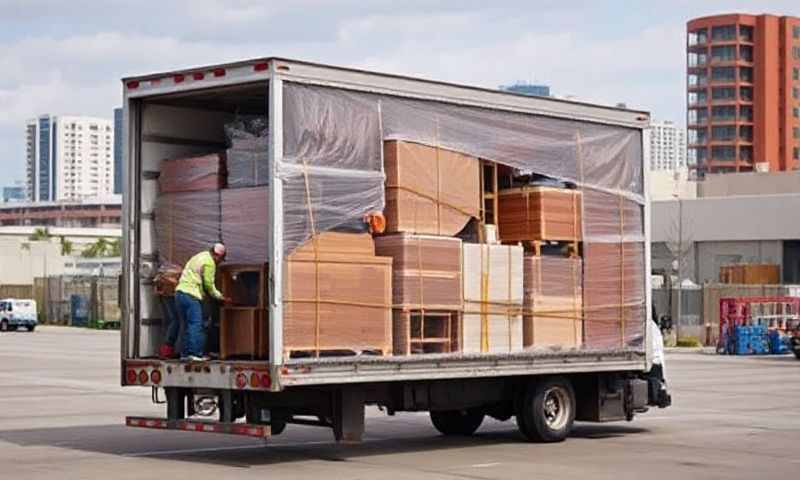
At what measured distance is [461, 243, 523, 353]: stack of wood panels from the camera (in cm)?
1703

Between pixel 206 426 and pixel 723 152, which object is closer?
pixel 206 426

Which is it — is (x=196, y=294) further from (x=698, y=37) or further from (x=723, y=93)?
(x=698, y=37)

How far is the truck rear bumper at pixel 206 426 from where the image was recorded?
1541 cm

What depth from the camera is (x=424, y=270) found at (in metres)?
16.5

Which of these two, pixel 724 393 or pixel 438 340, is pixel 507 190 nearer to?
pixel 438 340

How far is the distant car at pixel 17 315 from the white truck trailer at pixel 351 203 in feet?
181

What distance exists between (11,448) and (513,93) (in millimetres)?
7198

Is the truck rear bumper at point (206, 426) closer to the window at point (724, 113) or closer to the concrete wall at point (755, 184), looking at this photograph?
the concrete wall at point (755, 184)

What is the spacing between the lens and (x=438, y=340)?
54.8 ft

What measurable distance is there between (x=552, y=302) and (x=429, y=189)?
7.84 ft

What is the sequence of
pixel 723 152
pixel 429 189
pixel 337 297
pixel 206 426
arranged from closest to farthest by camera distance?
pixel 337 297, pixel 206 426, pixel 429 189, pixel 723 152

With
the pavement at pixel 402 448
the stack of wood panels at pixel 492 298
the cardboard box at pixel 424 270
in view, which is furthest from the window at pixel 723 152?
the cardboard box at pixel 424 270

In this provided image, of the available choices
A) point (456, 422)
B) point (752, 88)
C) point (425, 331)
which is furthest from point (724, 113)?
point (425, 331)

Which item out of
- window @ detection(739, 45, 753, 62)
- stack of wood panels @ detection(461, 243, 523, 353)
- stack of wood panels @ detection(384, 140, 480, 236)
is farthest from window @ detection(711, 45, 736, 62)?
stack of wood panels @ detection(384, 140, 480, 236)
